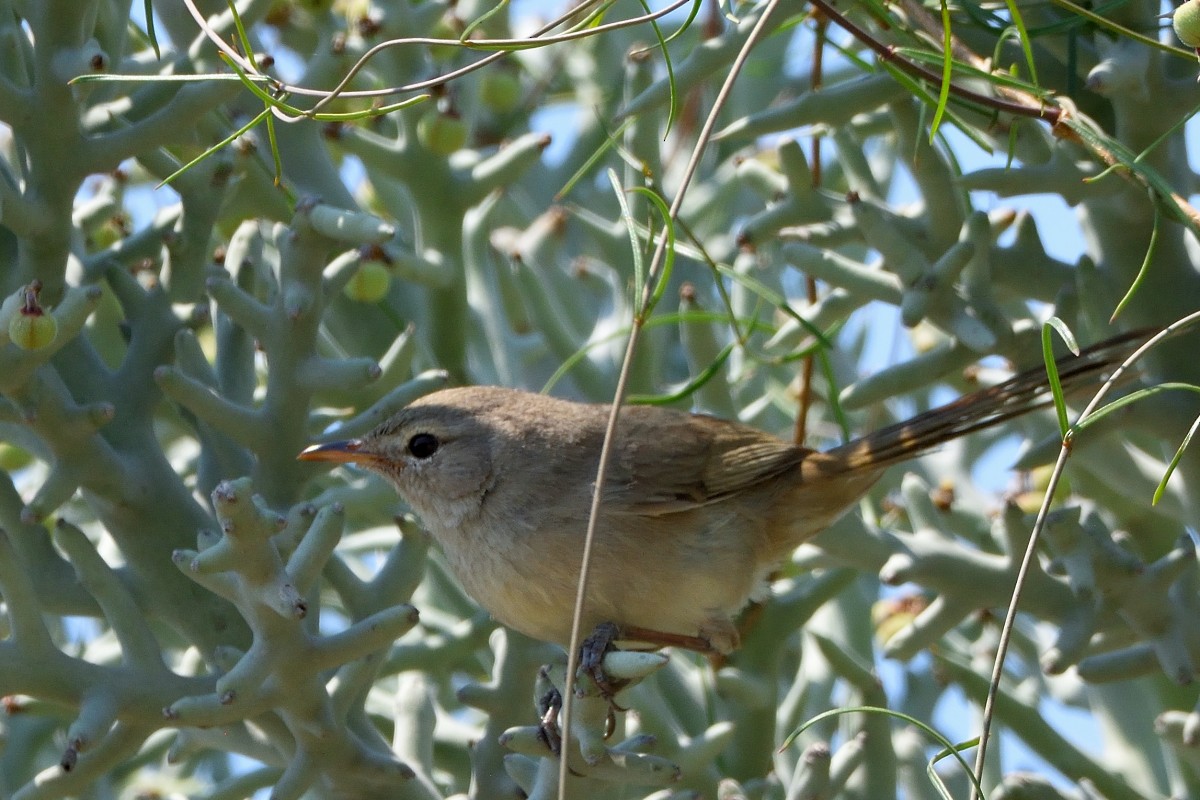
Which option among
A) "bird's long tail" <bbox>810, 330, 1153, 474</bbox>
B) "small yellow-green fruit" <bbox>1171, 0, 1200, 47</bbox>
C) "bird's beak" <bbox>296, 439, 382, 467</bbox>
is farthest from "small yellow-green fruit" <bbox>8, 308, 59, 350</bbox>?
"small yellow-green fruit" <bbox>1171, 0, 1200, 47</bbox>

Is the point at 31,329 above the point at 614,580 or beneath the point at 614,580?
above

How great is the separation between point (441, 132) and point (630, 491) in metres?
1.21

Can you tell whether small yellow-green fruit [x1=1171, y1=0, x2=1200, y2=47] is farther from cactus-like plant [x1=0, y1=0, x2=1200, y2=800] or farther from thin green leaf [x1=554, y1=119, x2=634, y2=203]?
thin green leaf [x1=554, y1=119, x2=634, y2=203]

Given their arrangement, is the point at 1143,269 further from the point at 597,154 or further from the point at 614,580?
the point at 614,580

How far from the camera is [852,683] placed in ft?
12.0

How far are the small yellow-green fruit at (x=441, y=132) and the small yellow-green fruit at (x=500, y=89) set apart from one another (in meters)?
0.86

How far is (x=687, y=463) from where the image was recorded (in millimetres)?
3523

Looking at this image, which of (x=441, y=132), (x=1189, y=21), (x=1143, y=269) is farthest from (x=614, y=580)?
(x=1189, y=21)

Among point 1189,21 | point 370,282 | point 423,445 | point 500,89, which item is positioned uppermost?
point 1189,21

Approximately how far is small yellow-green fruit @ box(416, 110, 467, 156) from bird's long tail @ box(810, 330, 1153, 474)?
132 cm

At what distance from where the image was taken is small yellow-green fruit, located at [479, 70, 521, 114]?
16.1 ft

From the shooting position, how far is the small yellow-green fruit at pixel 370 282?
12.2ft

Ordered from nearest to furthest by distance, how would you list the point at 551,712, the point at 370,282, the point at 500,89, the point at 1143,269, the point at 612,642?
the point at 1143,269 → the point at 551,712 → the point at 612,642 → the point at 370,282 → the point at 500,89

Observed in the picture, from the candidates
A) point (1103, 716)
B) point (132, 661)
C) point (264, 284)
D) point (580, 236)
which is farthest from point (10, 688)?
point (580, 236)
